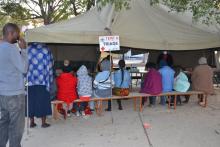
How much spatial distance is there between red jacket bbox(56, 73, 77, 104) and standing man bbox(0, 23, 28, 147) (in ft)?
10.6

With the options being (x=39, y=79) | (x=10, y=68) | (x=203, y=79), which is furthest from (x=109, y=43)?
(x=10, y=68)

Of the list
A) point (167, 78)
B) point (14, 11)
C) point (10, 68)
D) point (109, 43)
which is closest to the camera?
point (10, 68)

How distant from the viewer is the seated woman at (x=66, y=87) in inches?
341

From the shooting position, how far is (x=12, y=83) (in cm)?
519

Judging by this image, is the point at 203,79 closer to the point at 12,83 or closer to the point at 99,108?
the point at 99,108

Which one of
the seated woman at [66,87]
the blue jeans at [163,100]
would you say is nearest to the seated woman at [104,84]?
the seated woman at [66,87]

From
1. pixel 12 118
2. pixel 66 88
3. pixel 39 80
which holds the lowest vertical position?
pixel 12 118

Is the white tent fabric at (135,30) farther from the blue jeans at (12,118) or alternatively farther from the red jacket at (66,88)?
the blue jeans at (12,118)

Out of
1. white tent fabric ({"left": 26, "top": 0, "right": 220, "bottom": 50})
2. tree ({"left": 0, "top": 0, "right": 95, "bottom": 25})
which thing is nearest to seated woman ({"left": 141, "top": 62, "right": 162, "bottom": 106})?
white tent fabric ({"left": 26, "top": 0, "right": 220, "bottom": 50})

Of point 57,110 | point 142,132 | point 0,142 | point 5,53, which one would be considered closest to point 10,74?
point 5,53

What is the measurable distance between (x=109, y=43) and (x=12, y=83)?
11.9 ft

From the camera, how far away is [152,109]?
9.99 metres

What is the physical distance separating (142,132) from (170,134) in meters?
0.58

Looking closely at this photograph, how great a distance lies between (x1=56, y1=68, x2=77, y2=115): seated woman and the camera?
28.4ft
